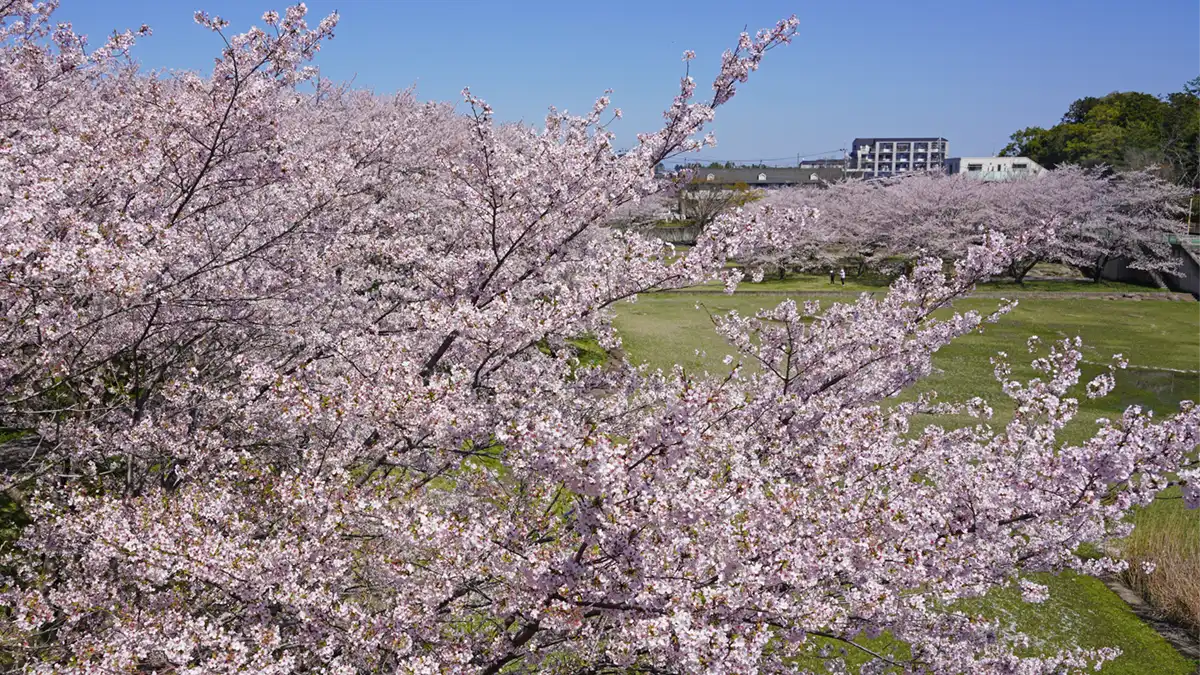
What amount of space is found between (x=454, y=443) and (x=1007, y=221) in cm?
3572

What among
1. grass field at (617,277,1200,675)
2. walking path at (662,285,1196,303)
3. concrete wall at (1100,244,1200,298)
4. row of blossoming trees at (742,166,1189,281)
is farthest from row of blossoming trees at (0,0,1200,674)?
concrete wall at (1100,244,1200,298)

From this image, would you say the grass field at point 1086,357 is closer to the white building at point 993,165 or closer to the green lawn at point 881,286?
the green lawn at point 881,286

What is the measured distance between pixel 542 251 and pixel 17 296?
9.32ft

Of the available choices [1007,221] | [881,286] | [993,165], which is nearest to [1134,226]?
[1007,221]

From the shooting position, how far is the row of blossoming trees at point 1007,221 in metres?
32.2

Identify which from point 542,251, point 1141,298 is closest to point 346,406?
point 542,251

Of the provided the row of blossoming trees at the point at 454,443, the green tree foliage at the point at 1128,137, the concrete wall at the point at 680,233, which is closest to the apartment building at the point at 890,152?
the green tree foliage at the point at 1128,137

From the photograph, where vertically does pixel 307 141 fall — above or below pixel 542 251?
above

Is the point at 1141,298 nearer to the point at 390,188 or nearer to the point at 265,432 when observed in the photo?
the point at 390,188

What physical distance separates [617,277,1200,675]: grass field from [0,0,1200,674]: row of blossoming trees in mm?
2194

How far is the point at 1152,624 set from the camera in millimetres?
7633

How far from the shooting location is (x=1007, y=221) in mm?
33750

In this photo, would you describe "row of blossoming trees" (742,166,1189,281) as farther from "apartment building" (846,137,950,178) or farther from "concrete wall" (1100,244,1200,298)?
"apartment building" (846,137,950,178)

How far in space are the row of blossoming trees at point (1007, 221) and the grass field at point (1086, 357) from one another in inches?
76.4
